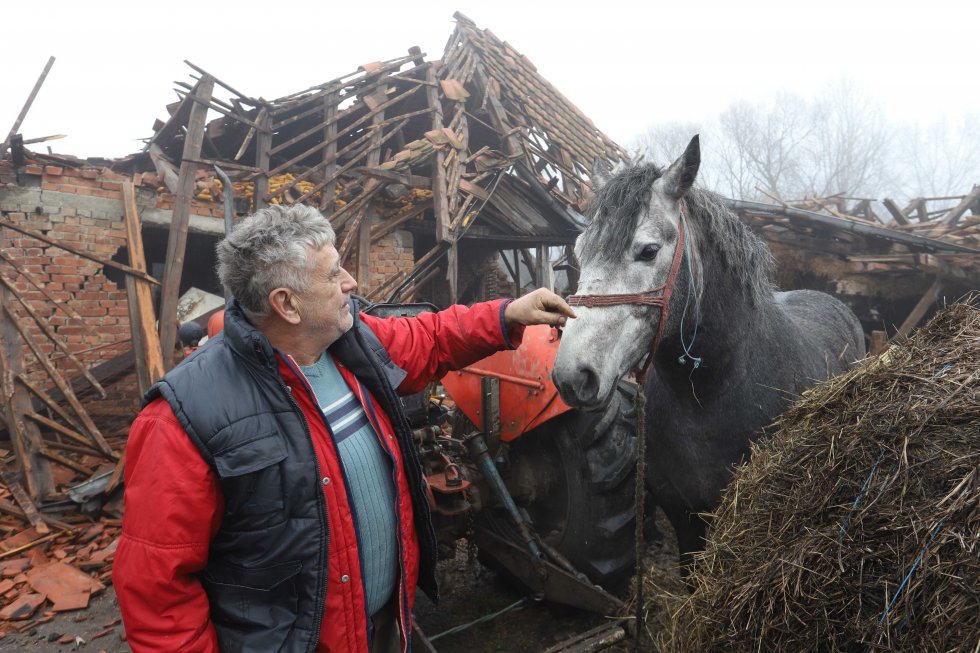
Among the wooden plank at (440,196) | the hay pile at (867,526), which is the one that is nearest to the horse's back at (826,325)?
the hay pile at (867,526)

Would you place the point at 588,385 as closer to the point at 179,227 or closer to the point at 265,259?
the point at 265,259

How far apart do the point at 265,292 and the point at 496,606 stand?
9.21 ft

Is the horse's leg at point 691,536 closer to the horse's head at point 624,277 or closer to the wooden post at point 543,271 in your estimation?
the horse's head at point 624,277

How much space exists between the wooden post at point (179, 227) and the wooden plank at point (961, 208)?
10082 mm

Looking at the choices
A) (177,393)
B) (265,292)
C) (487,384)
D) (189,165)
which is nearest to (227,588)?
(177,393)

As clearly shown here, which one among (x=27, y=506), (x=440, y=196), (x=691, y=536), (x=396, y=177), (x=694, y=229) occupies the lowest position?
(x=27, y=506)

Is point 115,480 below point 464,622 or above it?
above

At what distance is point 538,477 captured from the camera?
3.12 m

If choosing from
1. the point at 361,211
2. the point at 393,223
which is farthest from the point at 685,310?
the point at 393,223

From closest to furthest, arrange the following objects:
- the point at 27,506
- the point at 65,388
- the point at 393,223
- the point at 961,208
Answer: the point at 27,506 < the point at 65,388 < the point at 961,208 < the point at 393,223

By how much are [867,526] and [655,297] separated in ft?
3.28

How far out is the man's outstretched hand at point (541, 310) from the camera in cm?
194

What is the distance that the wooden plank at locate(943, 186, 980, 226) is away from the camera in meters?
7.64

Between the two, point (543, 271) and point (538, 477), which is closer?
point (538, 477)
